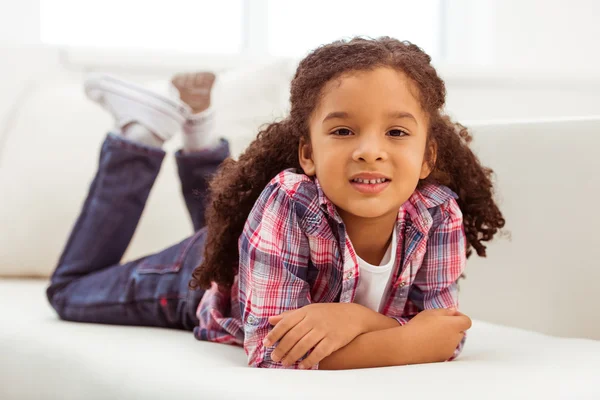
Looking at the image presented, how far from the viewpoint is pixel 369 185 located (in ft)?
3.02

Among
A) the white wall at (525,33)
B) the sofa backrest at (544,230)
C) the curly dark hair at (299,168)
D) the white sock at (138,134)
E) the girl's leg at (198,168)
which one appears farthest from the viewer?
the white wall at (525,33)

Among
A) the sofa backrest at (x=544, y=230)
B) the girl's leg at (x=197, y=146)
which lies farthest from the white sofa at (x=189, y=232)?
the girl's leg at (x=197, y=146)

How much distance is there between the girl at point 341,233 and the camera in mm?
917

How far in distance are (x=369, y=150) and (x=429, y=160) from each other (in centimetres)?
18

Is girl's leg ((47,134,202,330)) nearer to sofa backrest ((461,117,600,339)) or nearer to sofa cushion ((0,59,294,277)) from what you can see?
sofa cushion ((0,59,294,277))

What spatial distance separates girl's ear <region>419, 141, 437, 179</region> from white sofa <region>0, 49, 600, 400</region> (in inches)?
10.0

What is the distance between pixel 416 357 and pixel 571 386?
0.21 meters

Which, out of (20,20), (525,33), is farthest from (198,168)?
(525,33)

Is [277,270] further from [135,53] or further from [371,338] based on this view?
[135,53]

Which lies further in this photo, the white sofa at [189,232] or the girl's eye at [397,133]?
the girl's eye at [397,133]

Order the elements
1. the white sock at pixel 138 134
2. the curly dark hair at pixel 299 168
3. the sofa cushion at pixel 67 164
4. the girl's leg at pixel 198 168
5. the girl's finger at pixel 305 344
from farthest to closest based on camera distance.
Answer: the sofa cushion at pixel 67 164, the girl's leg at pixel 198 168, the white sock at pixel 138 134, the curly dark hair at pixel 299 168, the girl's finger at pixel 305 344

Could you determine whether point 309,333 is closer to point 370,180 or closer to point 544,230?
point 370,180

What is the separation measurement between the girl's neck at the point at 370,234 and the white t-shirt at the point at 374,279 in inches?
0.4

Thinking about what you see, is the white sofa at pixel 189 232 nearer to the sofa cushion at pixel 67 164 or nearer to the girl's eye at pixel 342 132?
the sofa cushion at pixel 67 164
